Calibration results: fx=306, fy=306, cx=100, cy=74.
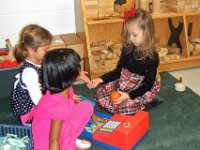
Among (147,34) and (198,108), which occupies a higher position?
(147,34)

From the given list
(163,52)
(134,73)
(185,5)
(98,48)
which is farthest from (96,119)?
(185,5)

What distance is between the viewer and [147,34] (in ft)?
Answer: 5.61

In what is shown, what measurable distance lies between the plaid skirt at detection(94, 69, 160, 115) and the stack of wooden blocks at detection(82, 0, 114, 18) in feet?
2.18

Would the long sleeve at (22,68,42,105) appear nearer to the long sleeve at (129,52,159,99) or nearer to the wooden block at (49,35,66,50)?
the long sleeve at (129,52,159,99)

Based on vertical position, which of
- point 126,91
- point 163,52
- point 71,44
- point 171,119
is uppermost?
point 71,44

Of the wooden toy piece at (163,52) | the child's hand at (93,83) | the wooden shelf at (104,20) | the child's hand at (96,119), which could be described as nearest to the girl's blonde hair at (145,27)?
the child's hand at (93,83)

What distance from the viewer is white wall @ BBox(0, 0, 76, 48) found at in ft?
8.01

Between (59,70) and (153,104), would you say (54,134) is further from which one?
(153,104)

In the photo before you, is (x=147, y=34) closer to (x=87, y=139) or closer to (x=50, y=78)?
(x=87, y=139)

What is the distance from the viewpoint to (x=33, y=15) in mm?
2506

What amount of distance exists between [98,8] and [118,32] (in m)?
0.41

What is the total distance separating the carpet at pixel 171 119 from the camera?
158 centimetres

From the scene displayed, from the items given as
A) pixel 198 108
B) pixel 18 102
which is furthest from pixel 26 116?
pixel 198 108

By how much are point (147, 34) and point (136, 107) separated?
44cm
